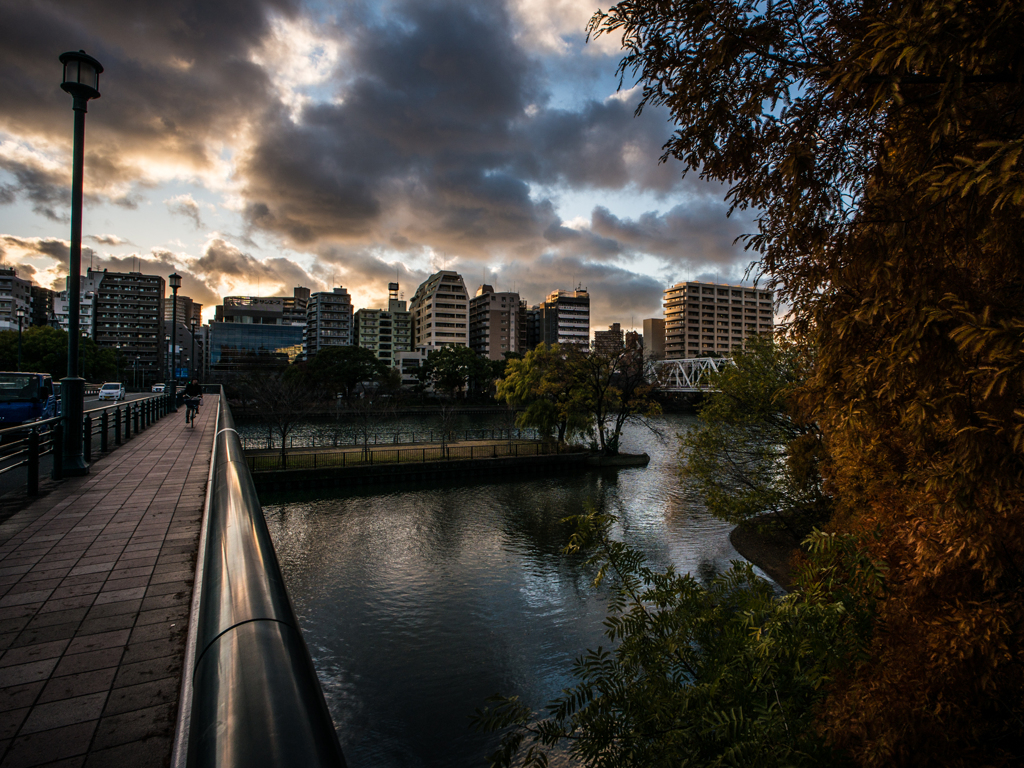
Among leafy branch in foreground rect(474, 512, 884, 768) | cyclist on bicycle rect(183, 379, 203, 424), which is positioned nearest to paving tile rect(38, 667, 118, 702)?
leafy branch in foreground rect(474, 512, 884, 768)

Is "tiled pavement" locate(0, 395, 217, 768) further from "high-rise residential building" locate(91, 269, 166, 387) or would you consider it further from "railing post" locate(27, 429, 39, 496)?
"high-rise residential building" locate(91, 269, 166, 387)

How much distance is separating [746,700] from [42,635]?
4.41 metres

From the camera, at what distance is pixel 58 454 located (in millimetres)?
6730

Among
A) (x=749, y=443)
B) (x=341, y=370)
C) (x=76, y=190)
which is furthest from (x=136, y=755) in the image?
(x=341, y=370)

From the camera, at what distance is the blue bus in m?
12.2

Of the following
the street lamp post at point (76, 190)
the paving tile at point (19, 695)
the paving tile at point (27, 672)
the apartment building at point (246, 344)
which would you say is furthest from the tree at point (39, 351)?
the paving tile at point (19, 695)

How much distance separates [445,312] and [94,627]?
85932 mm

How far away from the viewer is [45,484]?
6391mm

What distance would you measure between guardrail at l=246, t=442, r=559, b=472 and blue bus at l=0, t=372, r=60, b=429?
32.9 feet

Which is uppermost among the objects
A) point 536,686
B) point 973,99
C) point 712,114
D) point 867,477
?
point 712,114

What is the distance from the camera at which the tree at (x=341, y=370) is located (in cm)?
5625

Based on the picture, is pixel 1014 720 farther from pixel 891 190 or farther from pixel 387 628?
pixel 387 628

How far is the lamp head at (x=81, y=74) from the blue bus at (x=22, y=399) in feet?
27.8

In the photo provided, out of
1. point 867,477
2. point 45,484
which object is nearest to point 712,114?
point 867,477
